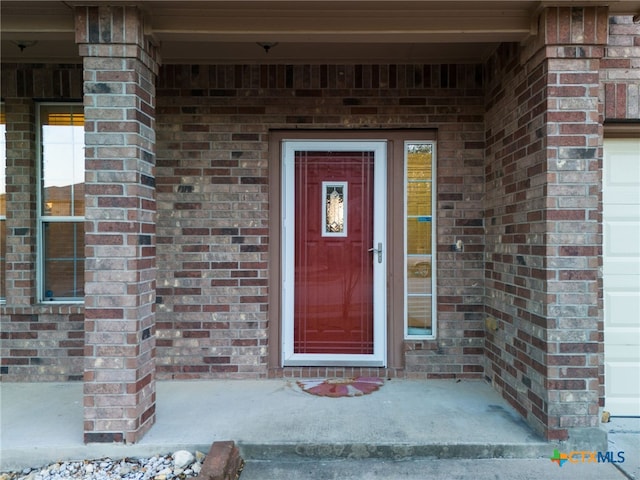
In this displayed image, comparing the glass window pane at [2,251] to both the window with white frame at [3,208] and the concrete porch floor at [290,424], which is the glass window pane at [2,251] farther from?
the concrete porch floor at [290,424]

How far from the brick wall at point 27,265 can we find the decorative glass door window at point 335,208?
7.80 ft

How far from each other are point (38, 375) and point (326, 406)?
2675mm

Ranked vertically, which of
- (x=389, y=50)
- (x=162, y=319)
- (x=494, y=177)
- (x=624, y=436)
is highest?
(x=389, y=50)

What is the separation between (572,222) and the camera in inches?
117

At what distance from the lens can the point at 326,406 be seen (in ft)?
11.7

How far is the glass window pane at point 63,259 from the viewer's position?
4250 millimetres

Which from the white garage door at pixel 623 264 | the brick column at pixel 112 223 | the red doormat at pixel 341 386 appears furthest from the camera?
the red doormat at pixel 341 386

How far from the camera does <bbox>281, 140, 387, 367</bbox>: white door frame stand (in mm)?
4277

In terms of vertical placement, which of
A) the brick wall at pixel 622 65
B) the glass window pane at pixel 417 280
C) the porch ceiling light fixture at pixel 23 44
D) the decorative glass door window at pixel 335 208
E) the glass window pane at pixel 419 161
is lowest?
the glass window pane at pixel 417 280

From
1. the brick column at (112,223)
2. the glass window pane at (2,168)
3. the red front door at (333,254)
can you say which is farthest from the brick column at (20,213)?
the red front door at (333,254)

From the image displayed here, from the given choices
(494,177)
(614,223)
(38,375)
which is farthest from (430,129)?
(38,375)

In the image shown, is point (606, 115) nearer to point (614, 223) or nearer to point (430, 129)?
point (614, 223)

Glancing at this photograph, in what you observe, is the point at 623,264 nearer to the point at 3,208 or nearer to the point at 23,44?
the point at 23,44

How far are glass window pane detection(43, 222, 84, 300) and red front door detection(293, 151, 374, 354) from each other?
2001 millimetres
